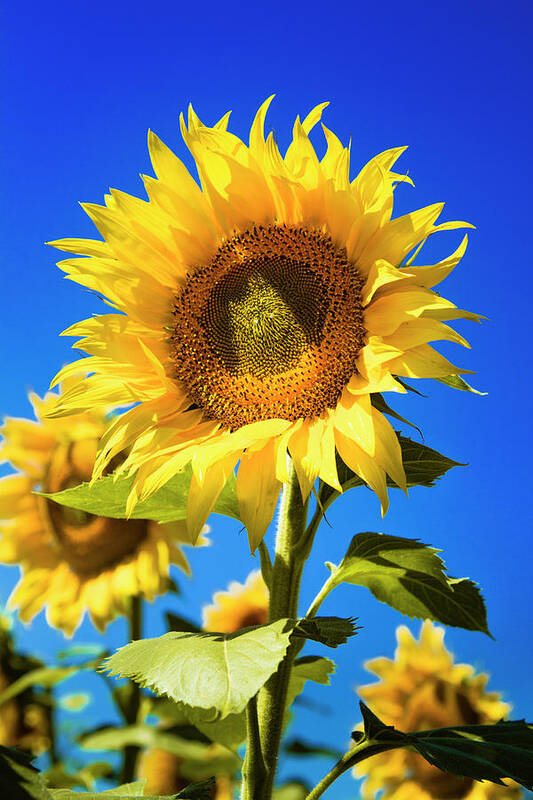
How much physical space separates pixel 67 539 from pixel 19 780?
5.38 feet

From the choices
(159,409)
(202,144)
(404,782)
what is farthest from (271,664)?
(404,782)

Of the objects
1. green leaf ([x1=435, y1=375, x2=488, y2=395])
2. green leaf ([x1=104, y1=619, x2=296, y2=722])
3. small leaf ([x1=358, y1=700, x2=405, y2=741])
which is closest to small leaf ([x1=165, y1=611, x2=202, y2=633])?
small leaf ([x1=358, y1=700, x2=405, y2=741])

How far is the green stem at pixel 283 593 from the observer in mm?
1350

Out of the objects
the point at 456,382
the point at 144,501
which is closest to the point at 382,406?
the point at 456,382

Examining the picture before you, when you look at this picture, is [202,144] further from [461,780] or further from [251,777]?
[461,780]

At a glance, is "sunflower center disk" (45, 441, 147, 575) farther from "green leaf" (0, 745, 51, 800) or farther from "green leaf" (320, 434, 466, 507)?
"green leaf" (0, 745, 51, 800)

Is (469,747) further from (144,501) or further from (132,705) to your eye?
(132,705)

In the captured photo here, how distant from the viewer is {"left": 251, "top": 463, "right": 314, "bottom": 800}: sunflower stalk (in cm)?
134

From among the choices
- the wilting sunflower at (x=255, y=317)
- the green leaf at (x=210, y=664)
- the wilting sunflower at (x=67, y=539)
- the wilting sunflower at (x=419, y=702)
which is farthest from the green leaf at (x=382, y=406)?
the wilting sunflower at (x=419, y=702)

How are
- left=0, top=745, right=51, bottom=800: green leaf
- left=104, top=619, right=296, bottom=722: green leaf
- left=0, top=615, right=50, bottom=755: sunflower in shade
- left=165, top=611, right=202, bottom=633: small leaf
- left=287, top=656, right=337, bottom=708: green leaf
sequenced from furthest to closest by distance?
left=0, top=615, right=50, bottom=755: sunflower in shade, left=165, top=611, right=202, bottom=633: small leaf, left=287, top=656, right=337, bottom=708: green leaf, left=104, top=619, right=296, bottom=722: green leaf, left=0, top=745, right=51, bottom=800: green leaf

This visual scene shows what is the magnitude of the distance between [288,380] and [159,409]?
0.78ft

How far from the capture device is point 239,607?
102 inches

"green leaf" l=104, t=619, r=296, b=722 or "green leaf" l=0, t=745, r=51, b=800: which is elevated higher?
"green leaf" l=104, t=619, r=296, b=722

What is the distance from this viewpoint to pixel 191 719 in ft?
5.49
